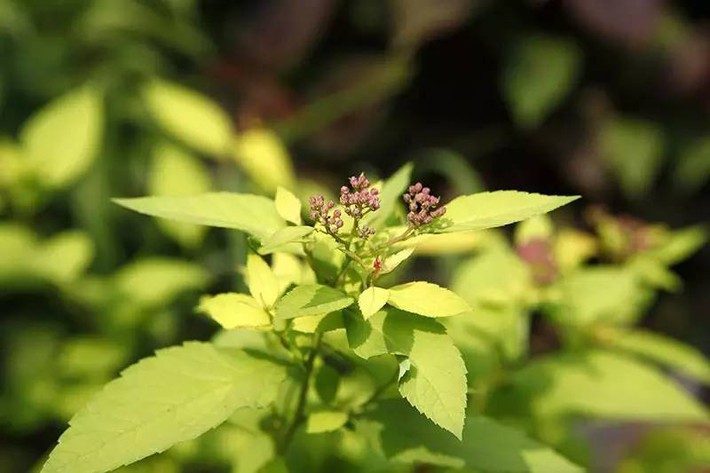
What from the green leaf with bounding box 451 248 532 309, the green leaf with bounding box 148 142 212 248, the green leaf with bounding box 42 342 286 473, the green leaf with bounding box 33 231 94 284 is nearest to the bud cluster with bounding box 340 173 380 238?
the green leaf with bounding box 42 342 286 473

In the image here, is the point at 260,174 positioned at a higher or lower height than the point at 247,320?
higher

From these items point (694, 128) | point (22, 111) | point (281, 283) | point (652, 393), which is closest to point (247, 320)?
point (281, 283)

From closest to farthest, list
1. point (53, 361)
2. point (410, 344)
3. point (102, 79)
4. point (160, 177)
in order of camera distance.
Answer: point (410, 344) → point (53, 361) → point (160, 177) → point (102, 79)

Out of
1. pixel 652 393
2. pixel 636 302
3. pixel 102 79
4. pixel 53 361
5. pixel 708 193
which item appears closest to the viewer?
pixel 652 393

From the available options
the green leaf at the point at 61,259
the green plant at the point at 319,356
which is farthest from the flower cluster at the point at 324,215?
the green leaf at the point at 61,259

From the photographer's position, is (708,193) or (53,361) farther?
(708,193)

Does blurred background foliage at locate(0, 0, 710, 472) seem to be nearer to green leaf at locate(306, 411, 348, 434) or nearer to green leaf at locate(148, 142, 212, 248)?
green leaf at locate(148, 142, 212, 248)

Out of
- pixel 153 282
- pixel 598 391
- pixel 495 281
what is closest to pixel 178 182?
pixel 153 282

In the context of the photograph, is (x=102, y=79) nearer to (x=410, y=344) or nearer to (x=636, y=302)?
(x=636, y=302)
